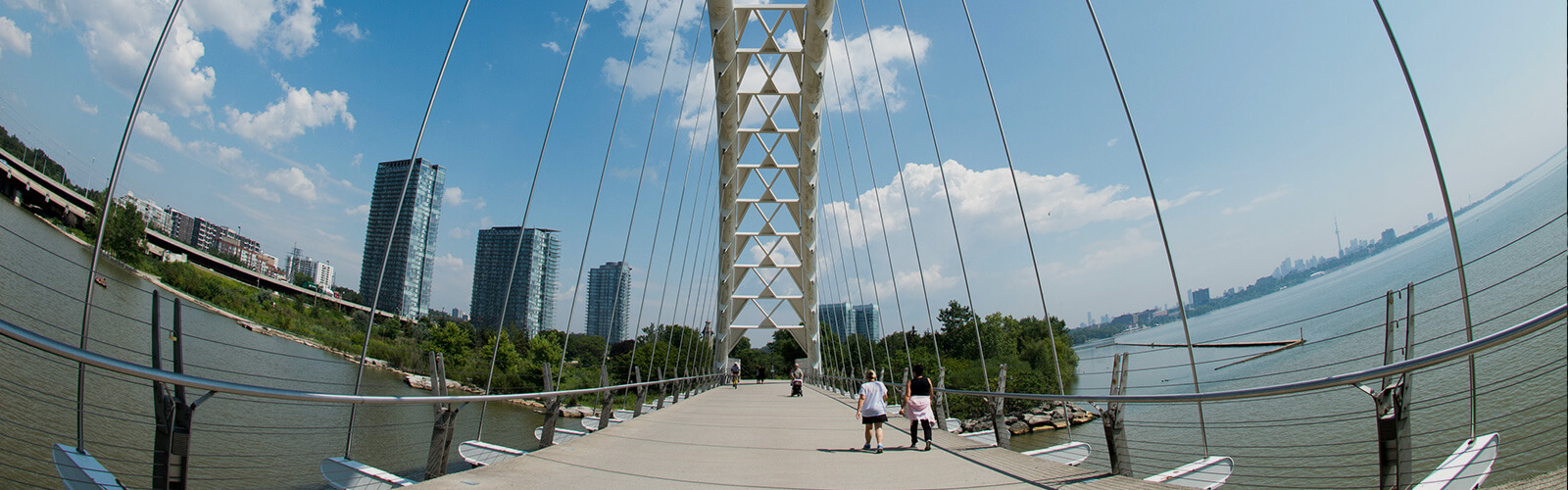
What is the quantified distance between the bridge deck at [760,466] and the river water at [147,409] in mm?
1120

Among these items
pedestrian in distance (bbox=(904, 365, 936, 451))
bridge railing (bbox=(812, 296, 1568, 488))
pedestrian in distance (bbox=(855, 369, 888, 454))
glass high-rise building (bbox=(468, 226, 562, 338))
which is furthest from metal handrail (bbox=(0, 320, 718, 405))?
glass high-rise building (bbox=(468, 226, 562, 338))

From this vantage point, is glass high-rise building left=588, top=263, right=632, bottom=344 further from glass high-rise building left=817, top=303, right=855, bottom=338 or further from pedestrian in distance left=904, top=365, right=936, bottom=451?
pedestrian in distance left=904, top=365, right=936, bottom=451

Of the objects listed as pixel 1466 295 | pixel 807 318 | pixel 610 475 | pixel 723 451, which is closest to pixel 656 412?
pixel 723 451

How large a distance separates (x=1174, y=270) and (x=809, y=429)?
197 inches

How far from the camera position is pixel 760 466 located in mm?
5828

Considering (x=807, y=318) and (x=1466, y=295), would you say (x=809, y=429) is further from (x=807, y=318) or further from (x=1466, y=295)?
(x=807, y=318)

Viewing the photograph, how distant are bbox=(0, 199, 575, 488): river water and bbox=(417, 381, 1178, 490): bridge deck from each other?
3.68ft

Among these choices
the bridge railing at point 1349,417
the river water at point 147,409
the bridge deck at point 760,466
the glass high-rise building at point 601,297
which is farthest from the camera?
the glass high-rise building at point 601,297

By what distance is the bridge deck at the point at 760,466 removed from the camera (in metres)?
4.74

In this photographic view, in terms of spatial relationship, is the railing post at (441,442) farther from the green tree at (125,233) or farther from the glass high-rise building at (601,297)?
the glass high-rise building at (601,297)

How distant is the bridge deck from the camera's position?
15.6 ft

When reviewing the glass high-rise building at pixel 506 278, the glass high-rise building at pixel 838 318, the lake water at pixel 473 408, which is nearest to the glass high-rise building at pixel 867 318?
the glass high-rise building at pixel 838 318

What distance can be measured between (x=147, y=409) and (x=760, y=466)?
52.7 ft

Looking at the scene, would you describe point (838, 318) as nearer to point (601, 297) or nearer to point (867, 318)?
point (867, 318)
